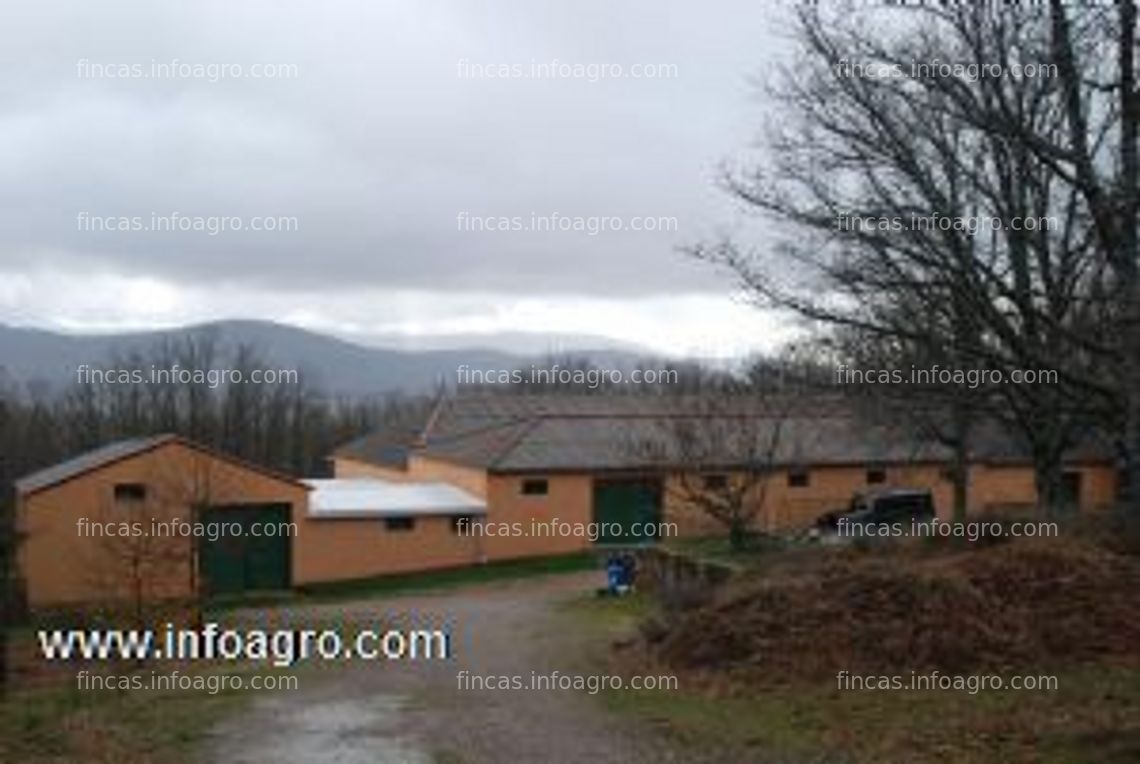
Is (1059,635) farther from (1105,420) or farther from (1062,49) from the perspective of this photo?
(1062,49)

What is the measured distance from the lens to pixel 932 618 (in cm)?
1750

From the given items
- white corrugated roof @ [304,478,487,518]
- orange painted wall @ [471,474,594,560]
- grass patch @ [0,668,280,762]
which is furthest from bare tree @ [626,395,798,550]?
grass patch @ [0,668,280,762]

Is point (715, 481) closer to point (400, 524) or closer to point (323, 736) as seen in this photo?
point (400, 524)

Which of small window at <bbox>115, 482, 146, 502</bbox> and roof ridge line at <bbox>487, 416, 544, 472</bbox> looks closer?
small window at <bbox>115, 482, 146, 502</bbox>

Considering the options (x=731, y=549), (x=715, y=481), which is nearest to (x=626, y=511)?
(x=715, y=481)

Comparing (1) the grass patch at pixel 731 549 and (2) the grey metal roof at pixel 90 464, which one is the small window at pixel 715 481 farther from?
(2) the grey metal roof at pixel 90 464

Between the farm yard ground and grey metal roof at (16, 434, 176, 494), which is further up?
grey metal roof at (16, 434, 176, 494)

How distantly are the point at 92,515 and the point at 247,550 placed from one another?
4597mm

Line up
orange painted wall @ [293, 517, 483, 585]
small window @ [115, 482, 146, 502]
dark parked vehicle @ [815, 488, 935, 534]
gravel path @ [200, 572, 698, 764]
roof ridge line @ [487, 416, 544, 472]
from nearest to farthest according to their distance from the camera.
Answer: gravel path @ [200, 572, 698, 764] < small window @ [115, 482, 146, 502] < dark parked vehicle @ [815, 488, 935, 534] < orange painted wall @ [293, 517, 483, 585] < roof ridge line @ [487, 416, 544, 472]

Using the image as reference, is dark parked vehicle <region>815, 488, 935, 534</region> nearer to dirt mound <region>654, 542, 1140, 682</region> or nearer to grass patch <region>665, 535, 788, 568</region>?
grass patch <region>665, 535, 788, 568</region>

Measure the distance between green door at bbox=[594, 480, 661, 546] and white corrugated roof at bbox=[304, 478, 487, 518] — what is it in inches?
157

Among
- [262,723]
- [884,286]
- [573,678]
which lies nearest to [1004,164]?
[884,286]

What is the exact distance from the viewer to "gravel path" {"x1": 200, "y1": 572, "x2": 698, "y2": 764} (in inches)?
541

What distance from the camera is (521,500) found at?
4603 centimetres
